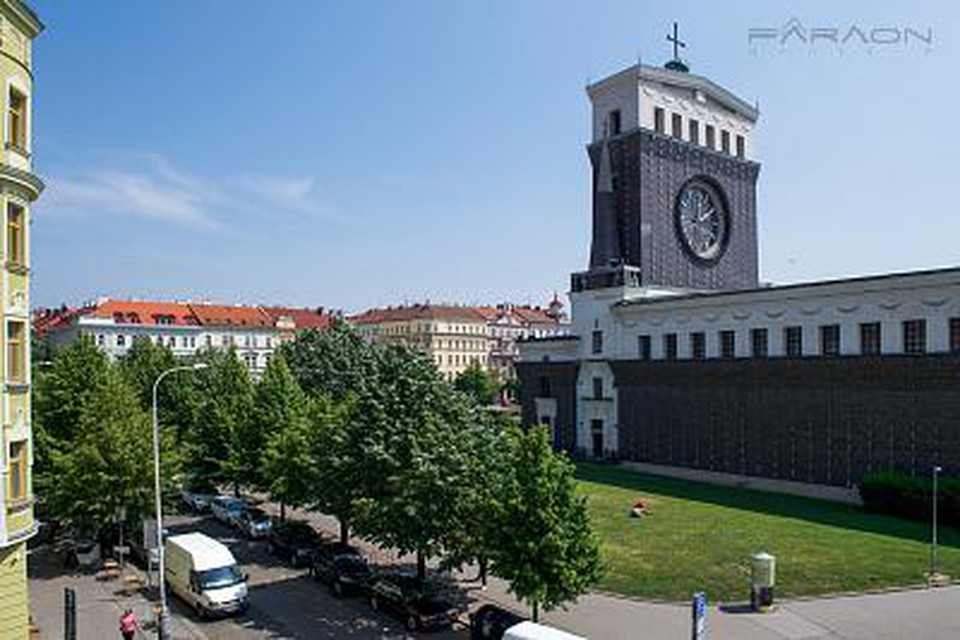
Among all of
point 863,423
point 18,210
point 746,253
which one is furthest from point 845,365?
point 18,210

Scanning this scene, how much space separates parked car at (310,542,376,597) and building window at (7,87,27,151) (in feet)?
56.9

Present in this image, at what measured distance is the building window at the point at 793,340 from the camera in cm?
4981

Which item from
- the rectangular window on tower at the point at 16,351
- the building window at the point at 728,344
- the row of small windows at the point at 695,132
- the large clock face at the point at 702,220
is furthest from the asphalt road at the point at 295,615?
the row of small windows at the point at 695,132

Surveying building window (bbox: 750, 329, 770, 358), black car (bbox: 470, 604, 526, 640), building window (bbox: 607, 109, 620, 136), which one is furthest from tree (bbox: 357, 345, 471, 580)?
building window (bbox: 607, 109, 620, 136)

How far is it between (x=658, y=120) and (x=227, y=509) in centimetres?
4602

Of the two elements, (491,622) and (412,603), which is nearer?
(491,622)

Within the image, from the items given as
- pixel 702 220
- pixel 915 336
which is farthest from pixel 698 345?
pixel 702 220

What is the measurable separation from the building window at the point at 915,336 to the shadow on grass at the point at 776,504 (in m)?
8.95

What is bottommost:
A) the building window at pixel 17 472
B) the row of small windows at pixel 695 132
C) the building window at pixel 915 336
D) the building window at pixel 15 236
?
the building window at pixel 17 472

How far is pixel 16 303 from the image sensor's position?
1922 centimetres

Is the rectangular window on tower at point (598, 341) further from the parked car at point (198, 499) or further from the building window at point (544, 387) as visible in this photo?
the parked car at point (198, 499)

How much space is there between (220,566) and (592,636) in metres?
12.8

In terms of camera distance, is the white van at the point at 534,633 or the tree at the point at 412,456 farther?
the tree at the point at 412,456

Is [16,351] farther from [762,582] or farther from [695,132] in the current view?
[695,132]
